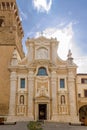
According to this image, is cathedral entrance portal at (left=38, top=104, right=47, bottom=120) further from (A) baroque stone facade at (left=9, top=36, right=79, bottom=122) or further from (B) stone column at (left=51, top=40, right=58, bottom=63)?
(B) stone column at (left=51, top=40, right=58, bottom=63)

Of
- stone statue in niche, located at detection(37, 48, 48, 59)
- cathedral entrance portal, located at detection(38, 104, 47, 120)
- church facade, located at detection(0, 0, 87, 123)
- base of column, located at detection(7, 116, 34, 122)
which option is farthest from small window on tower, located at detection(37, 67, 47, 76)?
base of column, located at detection(7, 116, 34, 122)

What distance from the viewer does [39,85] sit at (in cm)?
3434

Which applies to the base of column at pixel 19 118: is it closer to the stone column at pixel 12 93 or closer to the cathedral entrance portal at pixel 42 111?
the stone column at pixel 12 93

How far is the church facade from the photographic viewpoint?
33.2 meters

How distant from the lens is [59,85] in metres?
34.5

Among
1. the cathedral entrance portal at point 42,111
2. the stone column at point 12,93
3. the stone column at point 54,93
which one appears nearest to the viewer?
the stone column at point 54,93

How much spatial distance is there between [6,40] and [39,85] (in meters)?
9.27

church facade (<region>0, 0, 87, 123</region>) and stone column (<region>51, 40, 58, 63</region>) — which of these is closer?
church facade (<region>0, 0, 87, 123</region>)

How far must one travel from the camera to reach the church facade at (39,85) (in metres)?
33.2

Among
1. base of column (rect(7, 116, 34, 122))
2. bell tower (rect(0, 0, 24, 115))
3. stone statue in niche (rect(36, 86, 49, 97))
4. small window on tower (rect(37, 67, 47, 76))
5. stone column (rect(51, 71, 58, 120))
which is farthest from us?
bell tower (rect(0, 0, 24, 115))

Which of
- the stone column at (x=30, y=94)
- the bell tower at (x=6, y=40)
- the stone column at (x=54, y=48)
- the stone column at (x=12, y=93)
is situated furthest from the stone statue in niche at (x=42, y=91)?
the stone column at (x=54, y=48)

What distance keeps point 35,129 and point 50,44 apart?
24.2 meters

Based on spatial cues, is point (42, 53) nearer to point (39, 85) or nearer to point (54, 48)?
point (54, 48)

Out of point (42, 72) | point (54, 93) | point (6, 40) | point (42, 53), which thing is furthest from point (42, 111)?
point (6, 40)
